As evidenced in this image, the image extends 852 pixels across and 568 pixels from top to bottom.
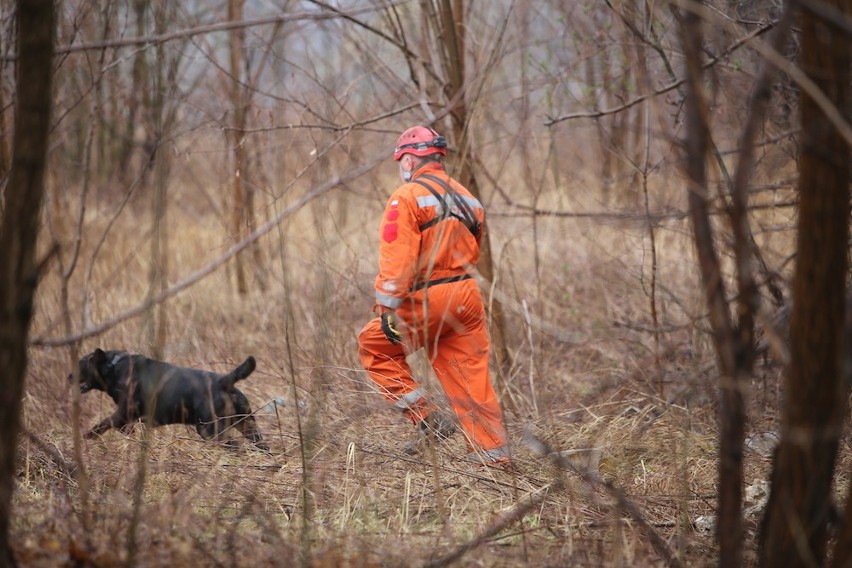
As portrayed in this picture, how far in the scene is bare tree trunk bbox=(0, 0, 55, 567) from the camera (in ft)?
8.36

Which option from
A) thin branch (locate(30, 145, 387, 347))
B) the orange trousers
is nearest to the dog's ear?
the orange trousers

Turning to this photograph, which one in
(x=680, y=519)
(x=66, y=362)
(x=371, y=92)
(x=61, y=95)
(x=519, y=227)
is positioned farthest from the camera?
(x=519, y=227)

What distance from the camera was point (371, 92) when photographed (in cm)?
770

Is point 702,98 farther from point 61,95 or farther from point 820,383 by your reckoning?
point 61,95

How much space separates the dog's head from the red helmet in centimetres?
225

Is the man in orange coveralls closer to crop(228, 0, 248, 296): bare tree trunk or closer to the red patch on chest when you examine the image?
the red patch on chest

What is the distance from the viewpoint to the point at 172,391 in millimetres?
5508

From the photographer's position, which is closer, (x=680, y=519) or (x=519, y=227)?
(x=680, y=519)

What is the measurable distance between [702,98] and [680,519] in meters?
2.24

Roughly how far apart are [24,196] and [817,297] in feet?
7.76

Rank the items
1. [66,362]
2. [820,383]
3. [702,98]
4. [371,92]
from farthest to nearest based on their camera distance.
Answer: [371,92], [66,362], [820,383], [702,98]

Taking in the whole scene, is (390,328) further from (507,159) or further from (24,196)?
(507,159)

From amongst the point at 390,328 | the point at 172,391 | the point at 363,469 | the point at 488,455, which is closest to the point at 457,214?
the point at 390,328

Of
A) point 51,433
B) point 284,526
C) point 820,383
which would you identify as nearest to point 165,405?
point 51,433
